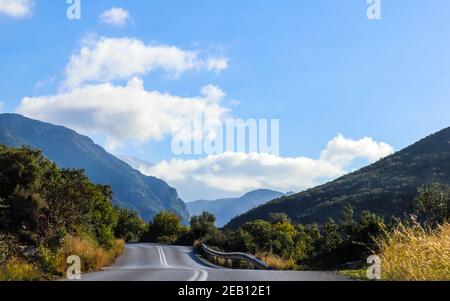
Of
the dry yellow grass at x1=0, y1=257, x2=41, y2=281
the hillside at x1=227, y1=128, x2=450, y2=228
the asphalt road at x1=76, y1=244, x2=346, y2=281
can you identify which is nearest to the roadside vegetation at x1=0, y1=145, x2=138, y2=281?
the dry yellow grass at x1=0, y1=257, x2=41, y2=281

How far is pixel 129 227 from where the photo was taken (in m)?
88.4

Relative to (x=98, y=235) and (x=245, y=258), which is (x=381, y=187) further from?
(x=245, y=258)

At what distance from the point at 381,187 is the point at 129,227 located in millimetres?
56348

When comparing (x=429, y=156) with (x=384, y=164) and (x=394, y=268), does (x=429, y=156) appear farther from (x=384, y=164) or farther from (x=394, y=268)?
(x=394, y=268)

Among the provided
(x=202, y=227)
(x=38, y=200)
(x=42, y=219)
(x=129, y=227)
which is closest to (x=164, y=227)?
(x=129, y=227)

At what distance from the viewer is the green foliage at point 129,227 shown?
85.6 meters

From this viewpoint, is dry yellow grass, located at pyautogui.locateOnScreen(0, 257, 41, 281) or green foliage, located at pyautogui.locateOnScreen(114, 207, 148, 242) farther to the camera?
green foliage, located at pyautogui.locateOnScreen(114, 207, 148, 242)

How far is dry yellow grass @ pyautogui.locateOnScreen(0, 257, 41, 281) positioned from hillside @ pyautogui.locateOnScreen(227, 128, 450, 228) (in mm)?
79998

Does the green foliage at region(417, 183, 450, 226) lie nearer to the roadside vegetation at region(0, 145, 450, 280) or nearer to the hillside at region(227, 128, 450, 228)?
the roadside vegetation at region(0, 145, 450, 280)

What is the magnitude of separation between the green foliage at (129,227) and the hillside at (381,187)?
38447 mm

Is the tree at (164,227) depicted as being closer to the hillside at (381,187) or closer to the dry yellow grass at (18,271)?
the hillside at (381,187)

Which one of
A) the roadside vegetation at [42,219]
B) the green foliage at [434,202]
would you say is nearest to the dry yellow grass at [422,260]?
the roadside vegetation at [42,219]

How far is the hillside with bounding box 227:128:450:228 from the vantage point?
102 m
